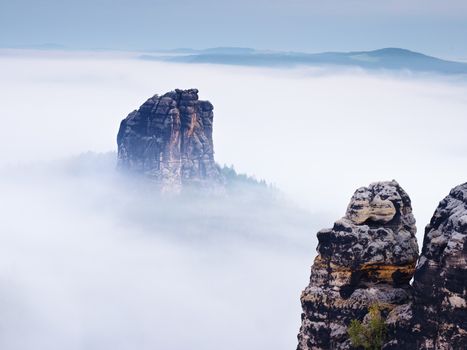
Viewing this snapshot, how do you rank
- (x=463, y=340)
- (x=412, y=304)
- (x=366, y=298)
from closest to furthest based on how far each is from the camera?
(x=463, y=340), (x=412, y=304), (x=366, y=298)

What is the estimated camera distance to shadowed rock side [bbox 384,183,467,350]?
46.7 m

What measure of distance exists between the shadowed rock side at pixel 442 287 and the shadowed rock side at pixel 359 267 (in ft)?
15.4

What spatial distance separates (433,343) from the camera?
48.1 meters

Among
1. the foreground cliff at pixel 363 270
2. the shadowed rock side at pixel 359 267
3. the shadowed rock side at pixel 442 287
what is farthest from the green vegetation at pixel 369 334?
the shadowed rock side at pixel 442 287

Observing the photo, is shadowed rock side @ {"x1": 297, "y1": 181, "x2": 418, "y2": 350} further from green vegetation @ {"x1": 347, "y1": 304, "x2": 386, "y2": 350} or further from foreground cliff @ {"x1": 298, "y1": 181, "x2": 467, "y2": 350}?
green vegetation @ {"x1": 347, "y1": 304, "x2": 386, "y2": 350}

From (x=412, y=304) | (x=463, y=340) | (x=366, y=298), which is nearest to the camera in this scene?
(x=463, y=340)

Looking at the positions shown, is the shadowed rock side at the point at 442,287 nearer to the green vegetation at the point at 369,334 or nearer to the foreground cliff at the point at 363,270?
the foreground cliff at the point at 363,270

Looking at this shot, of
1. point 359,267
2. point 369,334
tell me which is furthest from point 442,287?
point 359,267

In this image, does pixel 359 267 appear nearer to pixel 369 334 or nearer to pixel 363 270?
pixel 363 270

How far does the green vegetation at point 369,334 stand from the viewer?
52688 mm

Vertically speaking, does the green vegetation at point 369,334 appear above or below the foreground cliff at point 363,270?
below

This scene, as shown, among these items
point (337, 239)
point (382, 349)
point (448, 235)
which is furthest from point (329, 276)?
point (448, 235)

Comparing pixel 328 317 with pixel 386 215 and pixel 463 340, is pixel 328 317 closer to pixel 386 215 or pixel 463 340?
pixel 386 215

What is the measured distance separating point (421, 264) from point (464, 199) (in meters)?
4.04
